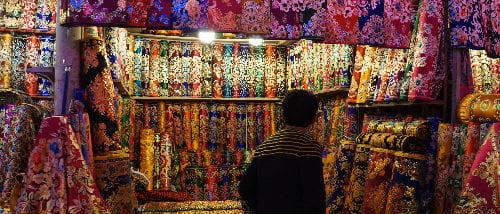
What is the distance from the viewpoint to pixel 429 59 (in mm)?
3723

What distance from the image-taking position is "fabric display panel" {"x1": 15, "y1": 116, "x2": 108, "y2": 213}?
2.48m

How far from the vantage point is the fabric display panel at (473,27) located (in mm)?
3523

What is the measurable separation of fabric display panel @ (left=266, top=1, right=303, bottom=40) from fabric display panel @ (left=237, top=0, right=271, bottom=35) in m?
0.03

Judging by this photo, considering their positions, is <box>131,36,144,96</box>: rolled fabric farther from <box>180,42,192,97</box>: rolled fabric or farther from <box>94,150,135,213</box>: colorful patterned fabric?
<box>94,150,135,213</box>: colorful patterned fabric

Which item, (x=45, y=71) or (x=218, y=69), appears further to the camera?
(x=218, y=69)

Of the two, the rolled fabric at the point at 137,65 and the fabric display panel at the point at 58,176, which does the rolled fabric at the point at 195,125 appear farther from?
the fabric display panel at the point at 58,176

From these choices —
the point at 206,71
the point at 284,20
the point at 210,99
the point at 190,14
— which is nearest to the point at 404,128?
the point at 284,20

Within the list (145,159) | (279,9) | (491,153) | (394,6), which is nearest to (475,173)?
(491,153)

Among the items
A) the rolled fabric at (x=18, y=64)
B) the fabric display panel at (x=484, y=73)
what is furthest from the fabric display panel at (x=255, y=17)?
the rolled fabric at (x=18, y=64)

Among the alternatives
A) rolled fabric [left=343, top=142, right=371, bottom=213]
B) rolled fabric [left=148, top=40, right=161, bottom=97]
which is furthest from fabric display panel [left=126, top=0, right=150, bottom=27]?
rolled fabric [left=148, top=40, right=161, bottom=97]

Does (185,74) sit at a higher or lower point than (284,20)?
lower

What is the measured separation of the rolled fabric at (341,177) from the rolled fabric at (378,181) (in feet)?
1.40

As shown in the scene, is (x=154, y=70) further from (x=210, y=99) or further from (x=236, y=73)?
(x=236, y=73)

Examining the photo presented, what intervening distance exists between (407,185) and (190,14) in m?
1.84
